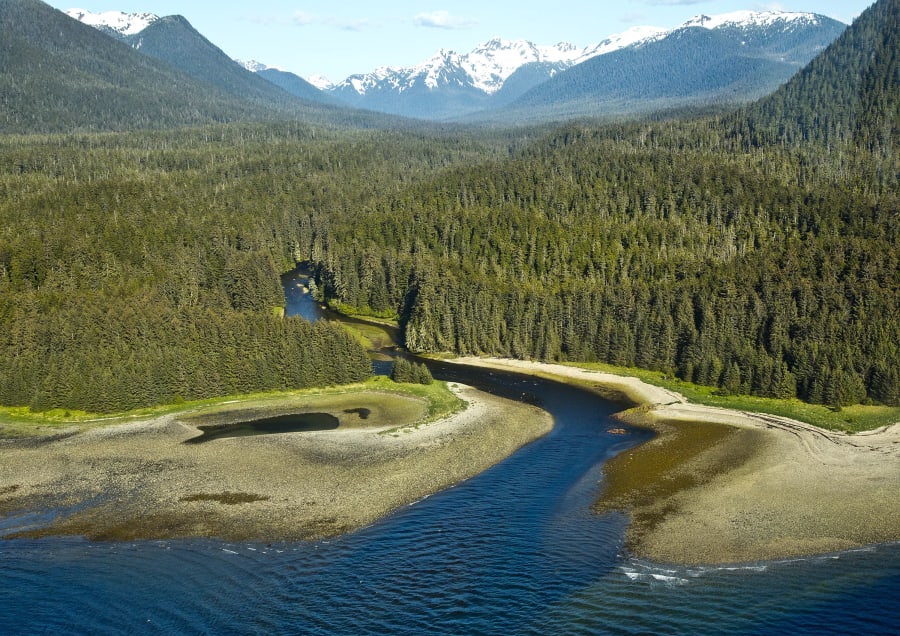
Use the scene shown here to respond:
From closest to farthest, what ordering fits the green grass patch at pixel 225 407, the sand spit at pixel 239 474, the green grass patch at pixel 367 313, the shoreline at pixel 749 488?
the shoreline at pixel 749 488, the sand spit at pixel 239 474, the green grass patch at pixel 225 407, the green grass patch at pixel 367 313

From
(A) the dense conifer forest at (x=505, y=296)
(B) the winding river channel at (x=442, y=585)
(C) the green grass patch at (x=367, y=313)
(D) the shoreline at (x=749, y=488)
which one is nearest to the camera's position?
(B) the winding river channel at (x=442, y=585)

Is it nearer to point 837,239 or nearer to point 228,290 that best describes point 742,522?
point 837,239

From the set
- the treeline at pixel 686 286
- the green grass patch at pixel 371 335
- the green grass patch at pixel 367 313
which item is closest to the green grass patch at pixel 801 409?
the treeline at pixel 686 286

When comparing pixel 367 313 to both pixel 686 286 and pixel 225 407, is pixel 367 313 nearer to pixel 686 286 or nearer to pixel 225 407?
pixel 225 407

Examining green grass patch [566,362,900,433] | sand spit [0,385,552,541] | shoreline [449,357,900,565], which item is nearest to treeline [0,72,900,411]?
green grass patch [566,362,900,433]

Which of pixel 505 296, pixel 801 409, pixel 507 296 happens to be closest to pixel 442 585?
pixel 801 409

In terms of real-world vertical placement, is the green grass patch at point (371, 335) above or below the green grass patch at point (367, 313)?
below

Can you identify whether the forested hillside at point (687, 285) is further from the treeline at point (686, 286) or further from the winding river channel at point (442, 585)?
the winding river channel at point (442, 585)

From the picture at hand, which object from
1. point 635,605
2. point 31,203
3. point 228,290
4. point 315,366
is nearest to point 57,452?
point 315,366
